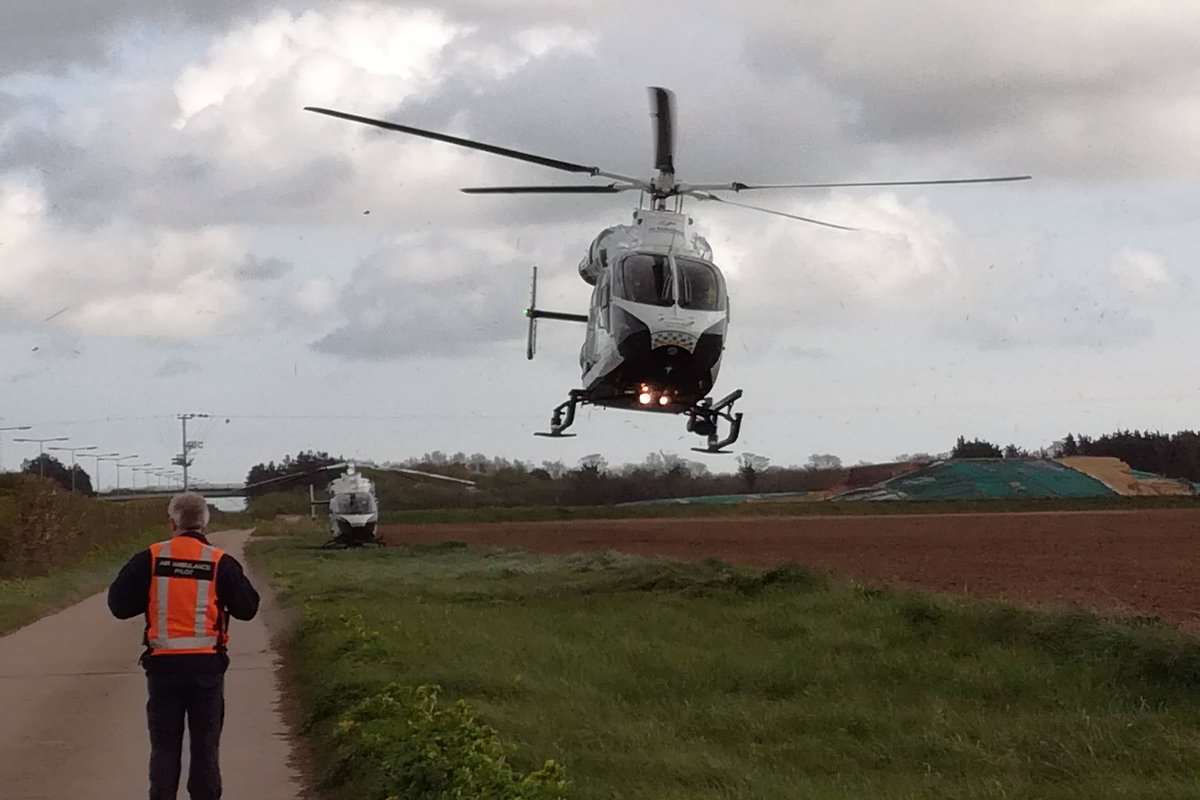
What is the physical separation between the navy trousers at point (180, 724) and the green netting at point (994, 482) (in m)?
87.3

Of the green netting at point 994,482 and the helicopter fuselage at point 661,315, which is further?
the green netting at point 994,482

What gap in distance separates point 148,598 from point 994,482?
91721 millimetres

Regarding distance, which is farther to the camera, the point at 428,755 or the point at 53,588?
the point at 53,588

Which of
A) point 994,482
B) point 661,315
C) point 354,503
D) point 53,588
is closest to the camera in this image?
point 661,315

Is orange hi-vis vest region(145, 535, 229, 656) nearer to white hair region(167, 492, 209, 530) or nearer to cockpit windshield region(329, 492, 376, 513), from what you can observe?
white hair region(167, 492, 209, 530)

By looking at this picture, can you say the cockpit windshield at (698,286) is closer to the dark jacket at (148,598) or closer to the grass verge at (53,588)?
the grass verge at (53,588)

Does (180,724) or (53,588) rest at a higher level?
(53,588)

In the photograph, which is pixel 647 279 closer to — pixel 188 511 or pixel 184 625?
pixel 188 511

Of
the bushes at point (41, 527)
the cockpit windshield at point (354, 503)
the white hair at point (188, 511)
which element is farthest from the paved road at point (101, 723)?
the cockpit windshield at point (354, 503)

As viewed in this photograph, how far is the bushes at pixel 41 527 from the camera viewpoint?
113 ft

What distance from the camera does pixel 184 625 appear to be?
25.8 feet

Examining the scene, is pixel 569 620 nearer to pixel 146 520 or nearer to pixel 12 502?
pixel 12 502

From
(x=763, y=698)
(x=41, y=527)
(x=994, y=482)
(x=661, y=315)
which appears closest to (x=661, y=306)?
(x=661, y=315)

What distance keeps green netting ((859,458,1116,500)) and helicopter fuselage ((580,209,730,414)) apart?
69382mm
